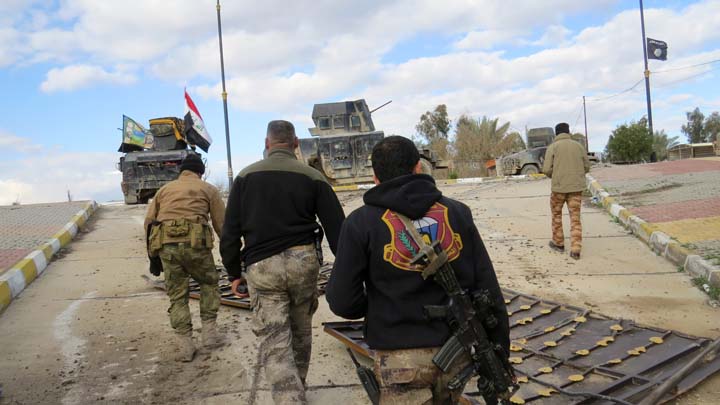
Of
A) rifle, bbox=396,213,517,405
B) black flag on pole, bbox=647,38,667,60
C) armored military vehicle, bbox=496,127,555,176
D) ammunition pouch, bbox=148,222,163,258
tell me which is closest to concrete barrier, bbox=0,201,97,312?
ammunition pouch, bbox=148,222,163,258

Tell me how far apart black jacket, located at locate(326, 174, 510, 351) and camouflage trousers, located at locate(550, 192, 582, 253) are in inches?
198

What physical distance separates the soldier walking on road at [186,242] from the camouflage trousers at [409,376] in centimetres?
246

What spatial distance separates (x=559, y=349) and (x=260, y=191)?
2.42 metres

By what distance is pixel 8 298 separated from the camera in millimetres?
5863

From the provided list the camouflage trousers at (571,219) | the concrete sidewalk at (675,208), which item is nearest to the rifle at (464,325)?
the concrete sidewalk at (675,208)

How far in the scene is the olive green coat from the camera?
665 cm

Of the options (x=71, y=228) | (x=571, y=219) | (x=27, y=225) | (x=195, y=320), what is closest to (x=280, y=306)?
(x=195, y=320)

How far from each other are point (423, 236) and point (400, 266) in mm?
133

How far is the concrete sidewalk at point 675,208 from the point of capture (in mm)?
5929

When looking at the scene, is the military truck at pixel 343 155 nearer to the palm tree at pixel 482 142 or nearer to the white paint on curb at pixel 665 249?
the white paint on curb at pixel 665 249

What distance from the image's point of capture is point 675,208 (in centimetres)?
841

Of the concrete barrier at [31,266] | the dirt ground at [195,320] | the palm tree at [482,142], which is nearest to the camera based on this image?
the dirt ground at [195,320]

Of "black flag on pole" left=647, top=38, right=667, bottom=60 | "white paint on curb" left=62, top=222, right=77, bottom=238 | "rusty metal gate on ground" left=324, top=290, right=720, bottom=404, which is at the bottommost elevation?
"rusty metal gate on ground" left=324, top=290, right=720, bottom=404

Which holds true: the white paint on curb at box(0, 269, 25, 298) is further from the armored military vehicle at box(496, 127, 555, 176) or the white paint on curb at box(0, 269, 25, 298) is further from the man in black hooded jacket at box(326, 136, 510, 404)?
the armored military vehicle at box(496, 127, 555, 176)
